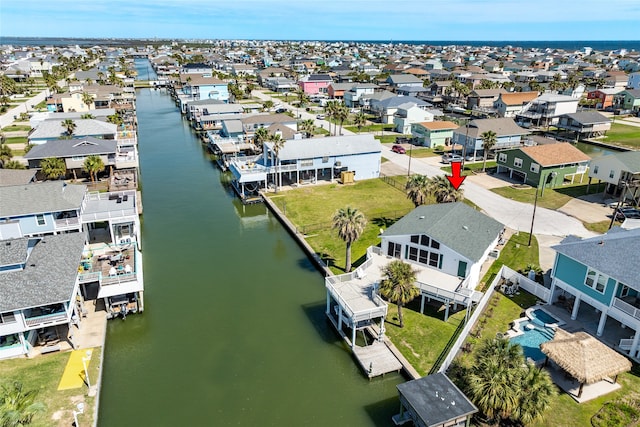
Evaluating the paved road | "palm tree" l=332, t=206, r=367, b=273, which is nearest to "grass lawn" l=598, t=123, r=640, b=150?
the paved road

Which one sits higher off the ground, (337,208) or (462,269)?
(462,269)

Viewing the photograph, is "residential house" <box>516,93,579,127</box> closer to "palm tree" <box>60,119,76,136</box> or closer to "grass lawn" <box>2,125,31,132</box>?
"palm tree" <box>60,119,76,136</box>

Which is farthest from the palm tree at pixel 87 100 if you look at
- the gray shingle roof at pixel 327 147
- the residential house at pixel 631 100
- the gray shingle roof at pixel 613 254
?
the residential house at pixel 631 100

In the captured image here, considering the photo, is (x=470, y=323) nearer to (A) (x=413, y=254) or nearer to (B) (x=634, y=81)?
(A) (x=413, y=254)

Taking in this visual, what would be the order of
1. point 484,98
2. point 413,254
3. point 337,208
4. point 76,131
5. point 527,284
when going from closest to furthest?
1. point 527,284
2. point 413,254
3. point 337,208
4. point 76,131
5. point 484,98

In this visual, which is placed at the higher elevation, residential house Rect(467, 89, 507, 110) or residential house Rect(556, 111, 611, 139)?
residential house Rect(467, 89, 507, 110)

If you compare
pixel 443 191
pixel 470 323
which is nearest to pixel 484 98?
pixel 443 191

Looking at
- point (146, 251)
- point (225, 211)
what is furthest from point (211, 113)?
point (146, 251)

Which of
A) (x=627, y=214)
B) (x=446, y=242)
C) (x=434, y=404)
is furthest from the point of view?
(x=627, y=214)
